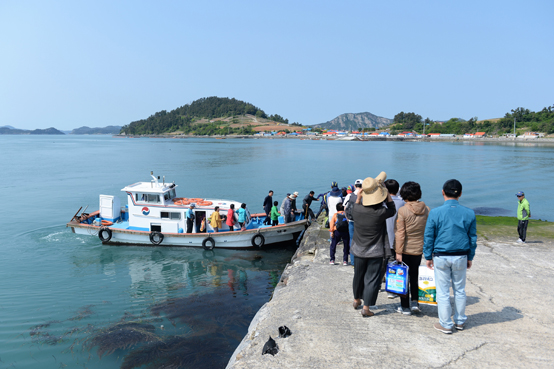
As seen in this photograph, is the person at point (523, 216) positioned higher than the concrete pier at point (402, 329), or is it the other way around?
the person at point (523, 216)

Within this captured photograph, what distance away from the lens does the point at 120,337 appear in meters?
8.62

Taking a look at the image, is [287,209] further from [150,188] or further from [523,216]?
[523,216]

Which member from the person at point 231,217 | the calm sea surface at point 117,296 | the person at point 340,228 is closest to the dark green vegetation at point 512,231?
the person at point 340,228

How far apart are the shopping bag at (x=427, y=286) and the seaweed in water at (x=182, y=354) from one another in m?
4.48

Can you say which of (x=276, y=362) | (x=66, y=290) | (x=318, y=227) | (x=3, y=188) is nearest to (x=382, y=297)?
(x=276, y=362)

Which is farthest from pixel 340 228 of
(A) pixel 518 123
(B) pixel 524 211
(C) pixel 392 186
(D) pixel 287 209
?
(A) pixel 518 123

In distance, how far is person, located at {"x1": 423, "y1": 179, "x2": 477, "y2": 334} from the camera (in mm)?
4742

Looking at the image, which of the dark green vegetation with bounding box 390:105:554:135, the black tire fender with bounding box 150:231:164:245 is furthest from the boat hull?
the dark green vegetation with bounding box 390:105:554:135

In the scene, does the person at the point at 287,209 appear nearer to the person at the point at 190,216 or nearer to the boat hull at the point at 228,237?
the boat hull at the point at 228,237

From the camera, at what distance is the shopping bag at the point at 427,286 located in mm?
5621

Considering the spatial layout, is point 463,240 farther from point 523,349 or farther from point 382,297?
point 382,297

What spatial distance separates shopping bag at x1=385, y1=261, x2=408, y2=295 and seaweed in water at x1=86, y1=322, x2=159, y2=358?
5.98m

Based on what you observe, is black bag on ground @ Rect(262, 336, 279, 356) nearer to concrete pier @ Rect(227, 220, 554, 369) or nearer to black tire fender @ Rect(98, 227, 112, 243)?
concrete pier @ Rect(227, 220, 554, 369)

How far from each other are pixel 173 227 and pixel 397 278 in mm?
12347
